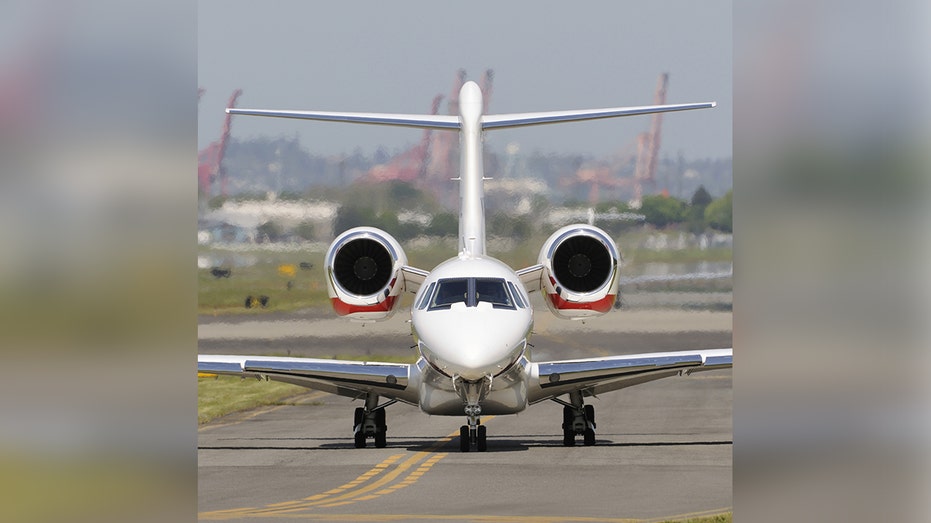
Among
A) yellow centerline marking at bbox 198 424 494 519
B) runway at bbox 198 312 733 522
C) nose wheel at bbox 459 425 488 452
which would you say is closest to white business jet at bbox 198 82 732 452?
nose wheel at bbox 459 425 488 452

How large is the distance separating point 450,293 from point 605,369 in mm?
3107

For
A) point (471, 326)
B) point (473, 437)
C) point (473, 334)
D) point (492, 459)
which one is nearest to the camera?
point (473, 334)

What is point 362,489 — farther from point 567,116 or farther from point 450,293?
point 567,116

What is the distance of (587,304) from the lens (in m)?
23.5

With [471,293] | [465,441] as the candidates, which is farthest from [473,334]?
[465,441]

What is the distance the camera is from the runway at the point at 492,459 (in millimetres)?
15031

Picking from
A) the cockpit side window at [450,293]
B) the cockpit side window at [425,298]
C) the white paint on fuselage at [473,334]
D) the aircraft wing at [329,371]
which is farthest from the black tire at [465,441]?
the cockpit side window at [450,293]

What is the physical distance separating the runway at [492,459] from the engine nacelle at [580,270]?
2309 millimetres

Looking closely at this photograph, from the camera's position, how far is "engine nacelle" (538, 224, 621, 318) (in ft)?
76.9

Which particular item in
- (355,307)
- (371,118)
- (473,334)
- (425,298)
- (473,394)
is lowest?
(473,394)

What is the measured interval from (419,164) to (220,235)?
4.35 metres
